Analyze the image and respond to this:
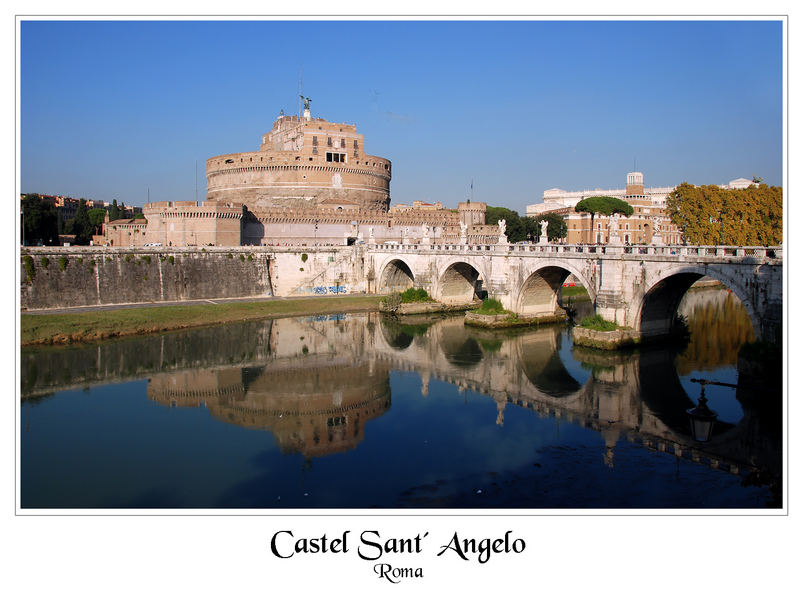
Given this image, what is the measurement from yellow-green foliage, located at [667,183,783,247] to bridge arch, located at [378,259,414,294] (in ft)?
59.6

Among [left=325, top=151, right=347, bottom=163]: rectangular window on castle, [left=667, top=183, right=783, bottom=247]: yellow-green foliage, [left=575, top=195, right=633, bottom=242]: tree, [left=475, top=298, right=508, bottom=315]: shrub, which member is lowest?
[left=475, top=298, right=508, bottom=315]: shrub

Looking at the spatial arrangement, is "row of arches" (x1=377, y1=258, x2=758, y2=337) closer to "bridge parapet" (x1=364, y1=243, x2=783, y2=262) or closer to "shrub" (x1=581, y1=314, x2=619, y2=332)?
"bridge parapet" (x1=364, y1=243, x2=783, y2=262)

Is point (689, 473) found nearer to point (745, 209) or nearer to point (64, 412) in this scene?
point (64, 412)

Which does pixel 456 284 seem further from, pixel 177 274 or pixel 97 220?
pixel 97 220

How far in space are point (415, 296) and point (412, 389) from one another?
1619cm

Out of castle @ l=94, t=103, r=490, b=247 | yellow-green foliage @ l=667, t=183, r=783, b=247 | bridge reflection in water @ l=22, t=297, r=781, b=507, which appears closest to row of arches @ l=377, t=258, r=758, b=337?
bridge reflection in water @ l=22, t=297, r=781, b=507

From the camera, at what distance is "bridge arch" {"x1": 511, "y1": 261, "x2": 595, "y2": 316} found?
1156 inches

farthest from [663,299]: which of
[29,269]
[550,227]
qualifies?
[550,227]

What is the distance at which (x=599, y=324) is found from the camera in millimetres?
24219

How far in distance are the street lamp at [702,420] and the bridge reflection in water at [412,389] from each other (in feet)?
0.82

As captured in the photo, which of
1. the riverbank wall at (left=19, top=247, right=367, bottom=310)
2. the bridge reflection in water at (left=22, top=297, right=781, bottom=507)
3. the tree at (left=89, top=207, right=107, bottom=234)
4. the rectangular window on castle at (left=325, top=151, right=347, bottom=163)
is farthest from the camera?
the tree at (left=89, top=207, right=107, bottom=234)

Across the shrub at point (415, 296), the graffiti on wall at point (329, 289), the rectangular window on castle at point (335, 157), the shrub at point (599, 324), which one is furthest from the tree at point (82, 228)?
the shrub at point (599, 324)

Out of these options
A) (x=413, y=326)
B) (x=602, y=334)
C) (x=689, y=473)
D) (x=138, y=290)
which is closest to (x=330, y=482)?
(x=689, y=473)

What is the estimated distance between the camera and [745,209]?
129 feet
